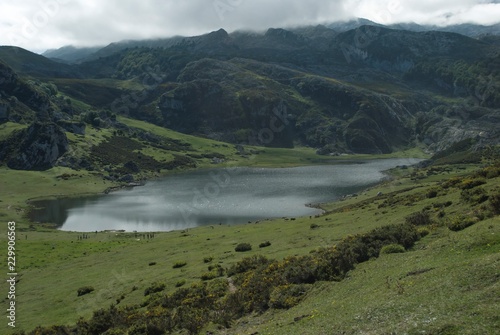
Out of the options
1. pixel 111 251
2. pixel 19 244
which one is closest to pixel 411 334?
pixel 111 251

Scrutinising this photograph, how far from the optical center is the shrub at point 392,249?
30656 mm

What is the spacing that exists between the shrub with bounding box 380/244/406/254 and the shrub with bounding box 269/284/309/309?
700cm

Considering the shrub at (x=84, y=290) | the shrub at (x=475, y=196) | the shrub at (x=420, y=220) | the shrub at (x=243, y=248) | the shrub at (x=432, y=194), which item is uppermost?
the shrub at (x=475, y=196)

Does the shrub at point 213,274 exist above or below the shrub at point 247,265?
below

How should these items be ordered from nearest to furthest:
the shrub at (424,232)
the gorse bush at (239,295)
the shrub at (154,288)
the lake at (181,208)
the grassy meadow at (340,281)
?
1. the grassy meadow at (340,281)
2. the gorse bush at (239,295)
3. the shrub at (424,232)
4. the shrub at (154,288)
5. the lake at (181,208)

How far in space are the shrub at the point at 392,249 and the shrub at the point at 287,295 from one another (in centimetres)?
700

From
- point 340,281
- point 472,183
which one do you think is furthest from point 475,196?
point 340,281

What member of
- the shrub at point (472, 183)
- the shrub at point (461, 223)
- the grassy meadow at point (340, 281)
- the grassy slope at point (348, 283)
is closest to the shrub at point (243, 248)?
the grassy meadow at point (340, 281)

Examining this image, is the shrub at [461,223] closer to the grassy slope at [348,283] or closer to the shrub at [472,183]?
the grassy slope at [348,283]

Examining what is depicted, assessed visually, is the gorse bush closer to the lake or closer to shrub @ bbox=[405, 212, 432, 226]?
shrub @ bbox=[405, 212, 432, 226]

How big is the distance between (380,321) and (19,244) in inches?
3394

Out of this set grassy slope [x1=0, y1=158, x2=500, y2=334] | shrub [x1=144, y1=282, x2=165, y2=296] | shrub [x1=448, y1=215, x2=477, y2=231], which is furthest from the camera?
shrub [x1=144, y1=282, x2=165, y2=296]

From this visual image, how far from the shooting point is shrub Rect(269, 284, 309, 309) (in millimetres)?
28109

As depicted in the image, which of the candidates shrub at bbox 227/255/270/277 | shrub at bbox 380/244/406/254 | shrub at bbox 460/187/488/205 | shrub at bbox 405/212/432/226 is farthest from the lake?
shrub at bbox 380/244/406/254
